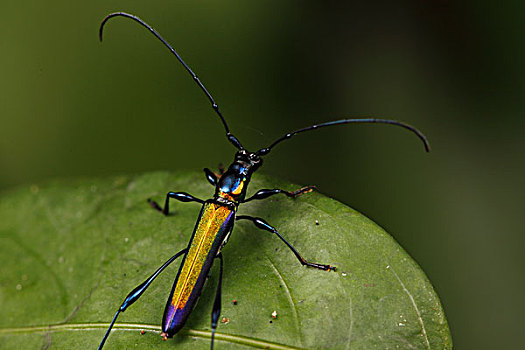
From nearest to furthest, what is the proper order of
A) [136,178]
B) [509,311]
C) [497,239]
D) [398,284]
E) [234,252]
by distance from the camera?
1. [398,284]
2. [234,252]
3. [136,178]
4. [509,311]
5. [497,239]

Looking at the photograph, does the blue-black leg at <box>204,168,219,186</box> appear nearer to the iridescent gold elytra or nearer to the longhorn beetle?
the longhorn beetle

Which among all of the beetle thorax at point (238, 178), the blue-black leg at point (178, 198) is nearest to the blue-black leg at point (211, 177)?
the beetle thorax at point (238, 178)

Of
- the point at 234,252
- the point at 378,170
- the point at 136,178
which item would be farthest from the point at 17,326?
the point at 378,170

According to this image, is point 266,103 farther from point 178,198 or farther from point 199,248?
point 199,248

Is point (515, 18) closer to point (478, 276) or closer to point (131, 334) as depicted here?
point (478, 276)

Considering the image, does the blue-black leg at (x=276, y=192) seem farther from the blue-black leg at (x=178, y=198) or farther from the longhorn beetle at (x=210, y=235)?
the blue-black leg at (x=178, y=198)

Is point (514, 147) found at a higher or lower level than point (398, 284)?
higher
